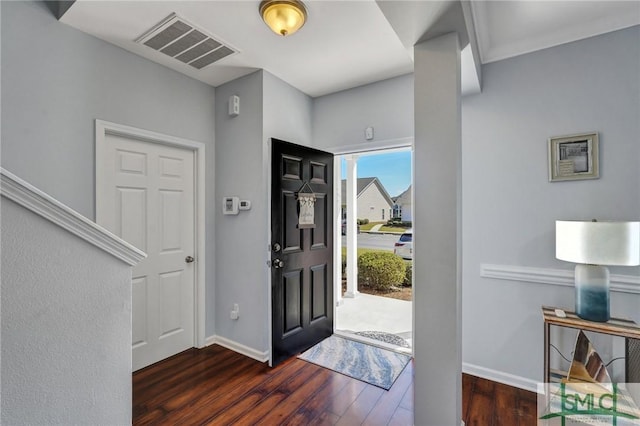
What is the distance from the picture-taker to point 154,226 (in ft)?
8.48

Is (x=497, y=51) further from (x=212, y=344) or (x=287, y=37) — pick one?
(x=212, y=344)

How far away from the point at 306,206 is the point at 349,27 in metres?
1.50

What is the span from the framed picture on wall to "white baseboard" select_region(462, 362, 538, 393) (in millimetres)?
1486

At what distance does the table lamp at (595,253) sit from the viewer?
1609mm

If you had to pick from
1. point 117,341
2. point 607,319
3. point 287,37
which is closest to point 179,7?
point 287,37

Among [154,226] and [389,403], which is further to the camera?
[154,226]

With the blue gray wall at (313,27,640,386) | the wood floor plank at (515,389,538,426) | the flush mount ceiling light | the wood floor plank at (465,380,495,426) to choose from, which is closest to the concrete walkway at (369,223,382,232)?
the blue gray wall at (313,27,640,386)

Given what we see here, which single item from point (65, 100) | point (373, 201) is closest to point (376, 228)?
point (373, 201)

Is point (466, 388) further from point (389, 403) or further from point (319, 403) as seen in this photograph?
point (319, 403)

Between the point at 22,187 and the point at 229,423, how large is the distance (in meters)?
1.70

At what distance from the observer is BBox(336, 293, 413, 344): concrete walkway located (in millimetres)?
3436

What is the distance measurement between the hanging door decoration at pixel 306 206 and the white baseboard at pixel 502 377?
1786mm

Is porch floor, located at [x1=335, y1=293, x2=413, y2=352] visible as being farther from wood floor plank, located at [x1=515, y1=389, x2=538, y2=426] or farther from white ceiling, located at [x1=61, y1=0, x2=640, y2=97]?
white ceiling, located at [x1=61, y1=0, x2=640, y2=97]

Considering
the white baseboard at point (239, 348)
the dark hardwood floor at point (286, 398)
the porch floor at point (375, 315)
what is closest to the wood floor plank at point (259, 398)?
the dark hardwood floor at point (286, 398)
